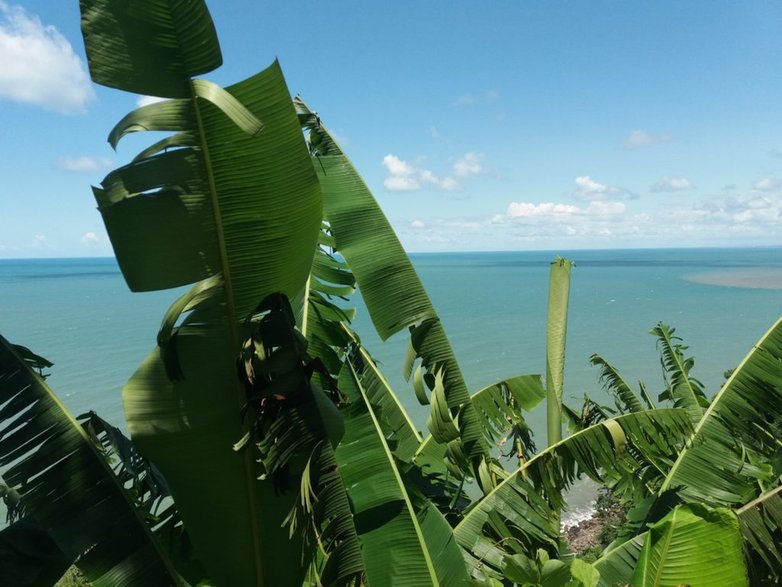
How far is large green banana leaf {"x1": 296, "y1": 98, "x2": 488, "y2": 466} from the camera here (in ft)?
10.8

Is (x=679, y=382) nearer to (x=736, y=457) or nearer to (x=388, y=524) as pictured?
(x=736, y=457)

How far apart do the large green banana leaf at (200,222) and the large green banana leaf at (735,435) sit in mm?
2827

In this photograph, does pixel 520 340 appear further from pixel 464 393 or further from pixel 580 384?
pixel 464 393

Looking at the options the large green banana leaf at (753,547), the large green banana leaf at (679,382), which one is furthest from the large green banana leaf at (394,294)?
the large green banana leaf at (679,382)

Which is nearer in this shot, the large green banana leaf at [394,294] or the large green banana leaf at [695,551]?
the large green banana leaf at [695,551]

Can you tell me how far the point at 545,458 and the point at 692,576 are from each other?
49.3 inches

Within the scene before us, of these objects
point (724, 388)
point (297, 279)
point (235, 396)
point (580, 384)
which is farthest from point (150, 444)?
point (580, 384)

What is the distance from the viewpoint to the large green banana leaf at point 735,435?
12.2 ft

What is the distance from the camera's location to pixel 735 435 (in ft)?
12.8

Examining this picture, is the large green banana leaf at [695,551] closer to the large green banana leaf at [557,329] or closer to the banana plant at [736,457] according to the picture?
the banana plant at [736,457]

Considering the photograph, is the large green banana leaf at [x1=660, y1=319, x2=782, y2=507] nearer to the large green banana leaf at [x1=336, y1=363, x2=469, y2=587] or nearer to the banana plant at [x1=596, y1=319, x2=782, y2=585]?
the banana plant at [x1=596, y1=319, x2=782, y2=585]

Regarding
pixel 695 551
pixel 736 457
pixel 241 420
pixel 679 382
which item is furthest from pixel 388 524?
pixel 679 382

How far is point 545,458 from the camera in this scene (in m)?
3.52

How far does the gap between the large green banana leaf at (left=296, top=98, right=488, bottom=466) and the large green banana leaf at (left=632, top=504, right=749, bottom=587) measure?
3.87 feet
